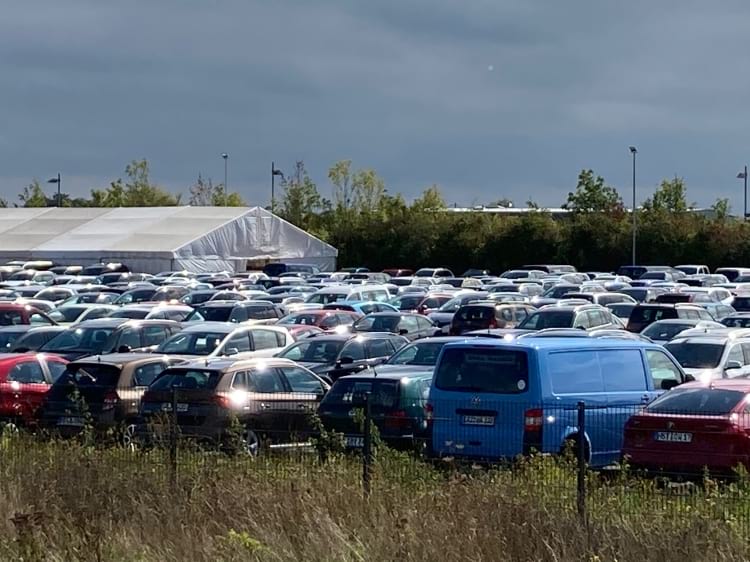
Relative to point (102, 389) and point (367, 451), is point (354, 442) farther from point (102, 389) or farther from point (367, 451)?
point (102, 389)

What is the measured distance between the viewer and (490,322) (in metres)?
34.0

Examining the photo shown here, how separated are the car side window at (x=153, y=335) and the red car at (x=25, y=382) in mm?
5525

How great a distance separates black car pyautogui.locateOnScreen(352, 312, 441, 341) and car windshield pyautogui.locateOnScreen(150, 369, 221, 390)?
43.9 feet

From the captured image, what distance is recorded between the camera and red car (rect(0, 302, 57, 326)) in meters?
33.9

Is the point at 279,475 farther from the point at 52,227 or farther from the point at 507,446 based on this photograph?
the point at 52,227

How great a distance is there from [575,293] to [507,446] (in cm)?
2707

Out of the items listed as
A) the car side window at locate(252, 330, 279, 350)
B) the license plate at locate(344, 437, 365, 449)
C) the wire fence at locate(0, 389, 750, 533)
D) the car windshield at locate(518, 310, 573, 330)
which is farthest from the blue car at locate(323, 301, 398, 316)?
the license plate at locate(344, 437, 365, 449)

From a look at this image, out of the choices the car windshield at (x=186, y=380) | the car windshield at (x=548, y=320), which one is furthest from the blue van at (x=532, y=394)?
the car windshield at (x=548, y=320)

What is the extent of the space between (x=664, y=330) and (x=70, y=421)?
594 inches

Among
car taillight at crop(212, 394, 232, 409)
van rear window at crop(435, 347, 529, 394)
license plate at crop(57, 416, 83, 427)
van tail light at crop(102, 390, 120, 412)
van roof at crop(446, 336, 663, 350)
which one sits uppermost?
van roof at crop(446, 336, 663, 350)

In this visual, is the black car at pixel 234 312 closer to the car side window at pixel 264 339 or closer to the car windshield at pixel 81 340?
the car windshield at pixel 81 340

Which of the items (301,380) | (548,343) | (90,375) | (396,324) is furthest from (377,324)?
(548,343)

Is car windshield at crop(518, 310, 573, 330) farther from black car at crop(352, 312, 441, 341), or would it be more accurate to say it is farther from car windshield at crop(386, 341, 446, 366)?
car windshield at crop(386, 341, 446, 366)

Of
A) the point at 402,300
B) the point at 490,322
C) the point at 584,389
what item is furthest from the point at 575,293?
the point at 584,389
